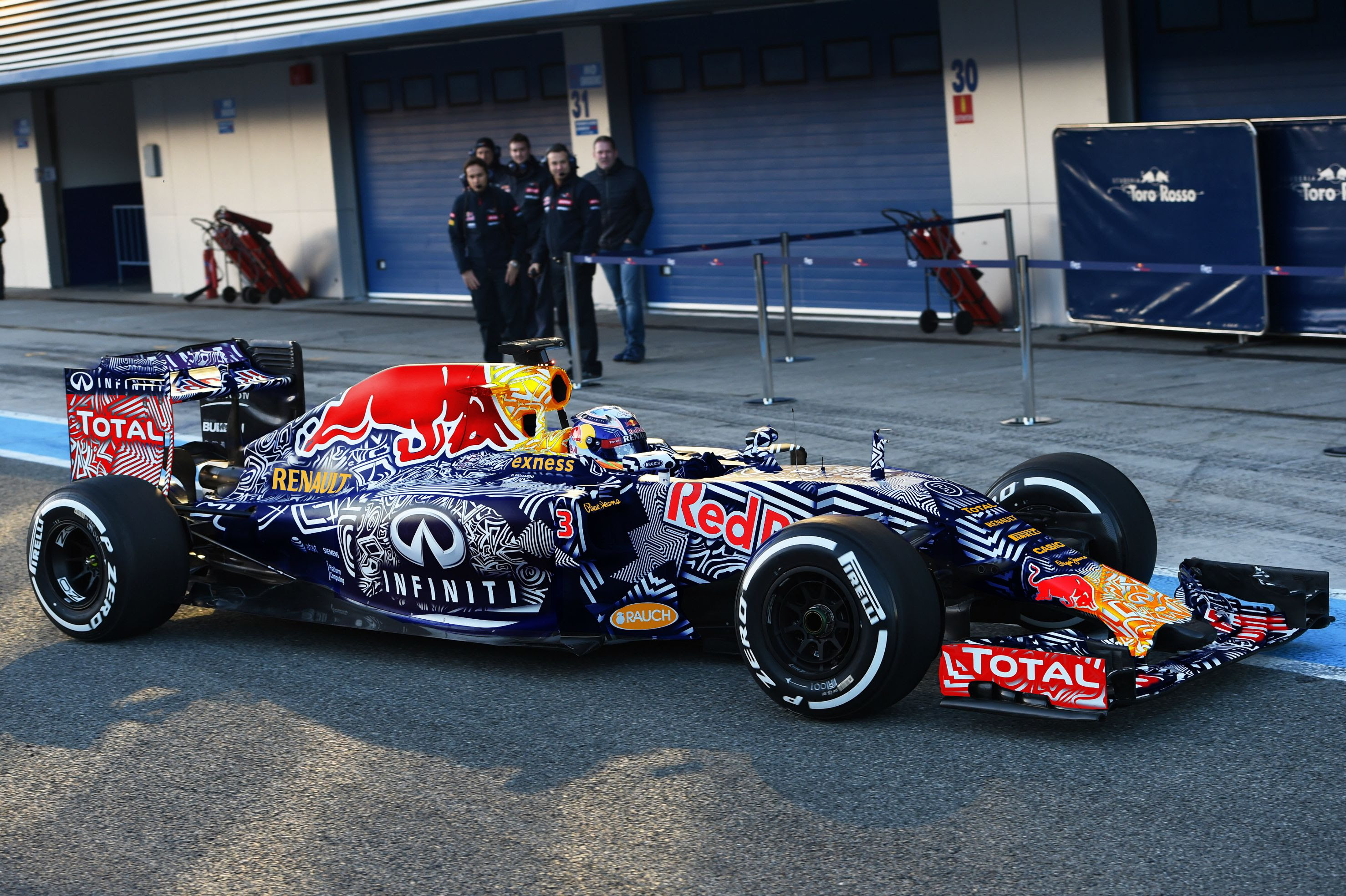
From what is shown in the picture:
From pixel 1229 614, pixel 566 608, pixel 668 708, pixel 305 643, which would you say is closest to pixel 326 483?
pixel 305 643

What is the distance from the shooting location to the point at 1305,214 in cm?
1300

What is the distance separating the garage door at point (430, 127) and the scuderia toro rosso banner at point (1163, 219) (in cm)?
692

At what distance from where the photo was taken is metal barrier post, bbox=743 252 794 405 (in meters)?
12.0

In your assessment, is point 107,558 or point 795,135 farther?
point 795,135

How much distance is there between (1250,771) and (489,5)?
46.8 ft

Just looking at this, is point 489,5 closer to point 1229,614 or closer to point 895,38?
point 895,38

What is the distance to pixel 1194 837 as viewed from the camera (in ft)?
14.7

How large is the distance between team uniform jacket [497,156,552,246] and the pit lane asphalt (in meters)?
7.58

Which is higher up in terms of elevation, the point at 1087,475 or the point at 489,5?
the point at 489,5

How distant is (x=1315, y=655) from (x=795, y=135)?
39.2 ft

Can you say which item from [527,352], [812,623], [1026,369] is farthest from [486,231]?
[812,623]

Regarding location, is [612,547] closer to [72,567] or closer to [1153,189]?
[72,567]

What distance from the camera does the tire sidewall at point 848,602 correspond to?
525 centimetres

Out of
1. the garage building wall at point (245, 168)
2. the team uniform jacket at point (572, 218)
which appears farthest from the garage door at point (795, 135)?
the garage building wall at point (245, 168)
